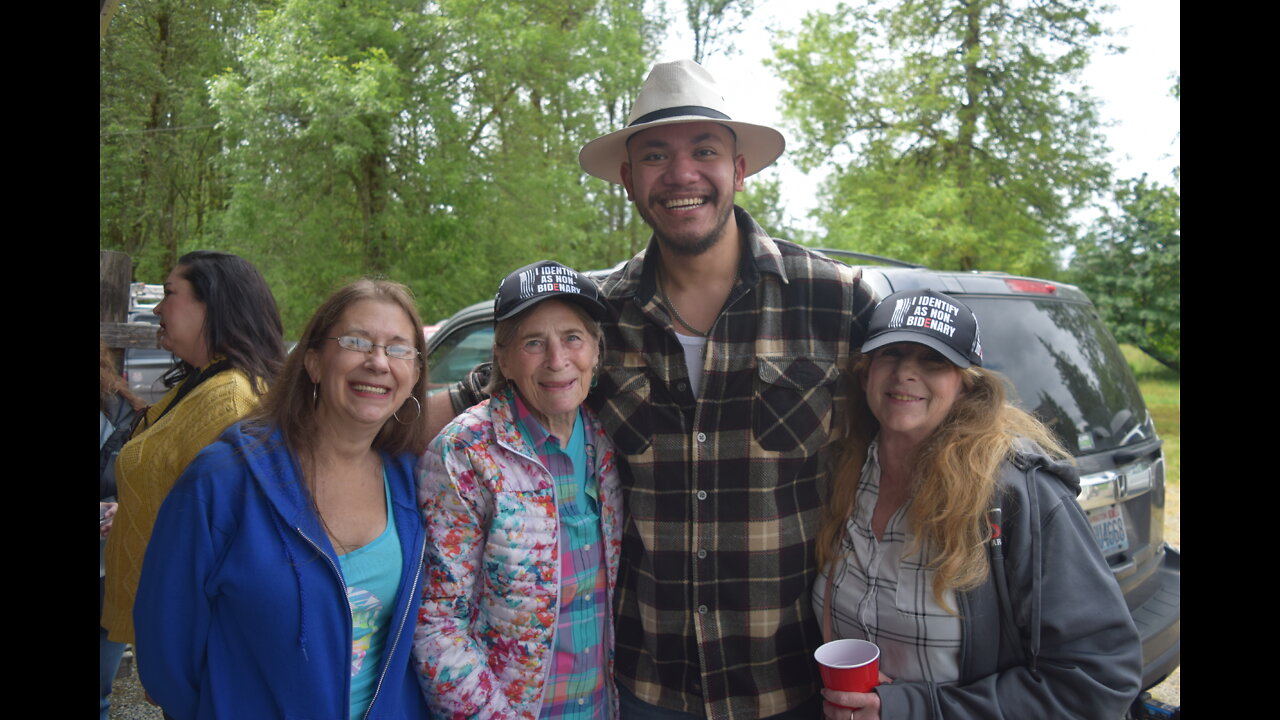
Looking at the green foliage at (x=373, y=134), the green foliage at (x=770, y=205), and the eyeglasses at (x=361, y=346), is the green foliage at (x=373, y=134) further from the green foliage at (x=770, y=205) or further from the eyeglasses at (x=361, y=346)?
the eyeglasses at (x=361, y=346)

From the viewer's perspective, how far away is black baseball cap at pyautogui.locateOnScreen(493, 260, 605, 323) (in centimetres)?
214

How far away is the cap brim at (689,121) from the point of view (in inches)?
101

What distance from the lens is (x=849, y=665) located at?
1.84m

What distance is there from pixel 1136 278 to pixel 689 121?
804 inches

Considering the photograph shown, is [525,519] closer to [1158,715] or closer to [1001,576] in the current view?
[1001,576]

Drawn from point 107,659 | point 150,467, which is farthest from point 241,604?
point 107,659

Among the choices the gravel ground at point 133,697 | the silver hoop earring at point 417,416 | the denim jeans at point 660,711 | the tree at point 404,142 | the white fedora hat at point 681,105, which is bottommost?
the gravel ground at point 133,697

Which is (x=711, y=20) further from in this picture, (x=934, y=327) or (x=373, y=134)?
(x=934, y=327)

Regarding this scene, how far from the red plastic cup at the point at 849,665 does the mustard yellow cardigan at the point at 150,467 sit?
1.92m

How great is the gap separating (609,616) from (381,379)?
2.99ft

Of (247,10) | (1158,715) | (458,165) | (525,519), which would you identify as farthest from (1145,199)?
(525,519)

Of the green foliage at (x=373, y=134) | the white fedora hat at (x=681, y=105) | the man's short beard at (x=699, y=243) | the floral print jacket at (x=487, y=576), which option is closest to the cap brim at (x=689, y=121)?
the white fedora hat at (x=681, y=105)

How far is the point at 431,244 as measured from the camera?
42.3 feet

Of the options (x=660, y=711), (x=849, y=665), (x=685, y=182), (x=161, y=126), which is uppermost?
(x=161, y=126)
